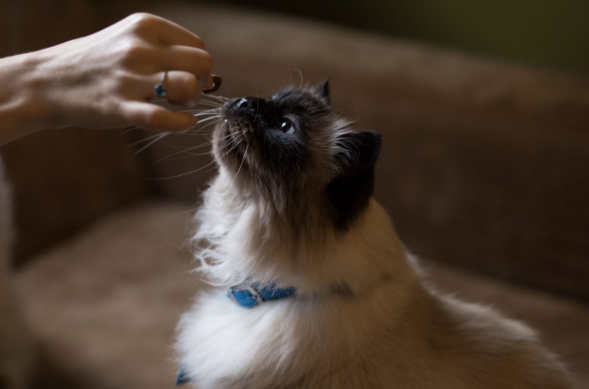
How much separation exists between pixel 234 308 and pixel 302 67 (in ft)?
3.21

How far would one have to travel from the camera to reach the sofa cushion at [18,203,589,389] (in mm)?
1445

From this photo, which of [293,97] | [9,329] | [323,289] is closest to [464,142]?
[293,97]

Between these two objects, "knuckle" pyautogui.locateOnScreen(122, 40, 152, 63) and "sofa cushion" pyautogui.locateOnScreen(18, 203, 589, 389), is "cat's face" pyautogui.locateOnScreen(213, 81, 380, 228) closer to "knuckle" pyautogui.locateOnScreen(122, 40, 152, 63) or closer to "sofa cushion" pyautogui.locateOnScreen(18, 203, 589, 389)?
"knuckle" pyautogui.locateOnScreen(122, 40, 152, 63)

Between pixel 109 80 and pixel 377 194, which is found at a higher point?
pixel 109 80

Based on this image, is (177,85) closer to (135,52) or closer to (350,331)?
(135,52)

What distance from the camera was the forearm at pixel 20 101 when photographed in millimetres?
738

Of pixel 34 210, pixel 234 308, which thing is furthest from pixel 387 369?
pixel 34 210

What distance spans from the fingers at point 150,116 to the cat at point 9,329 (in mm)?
900

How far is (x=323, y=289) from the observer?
0.94m

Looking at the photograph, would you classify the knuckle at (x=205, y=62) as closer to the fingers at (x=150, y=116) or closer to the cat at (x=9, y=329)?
the fingers at (x=150, y=116)

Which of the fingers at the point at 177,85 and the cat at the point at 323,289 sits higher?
the fingers at the point at 177,85

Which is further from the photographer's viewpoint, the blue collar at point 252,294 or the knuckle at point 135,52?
the blue collar at point 252,294

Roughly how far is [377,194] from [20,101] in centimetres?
123

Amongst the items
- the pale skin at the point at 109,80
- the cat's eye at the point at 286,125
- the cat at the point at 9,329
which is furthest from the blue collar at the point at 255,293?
the cat at the point at 9,329
